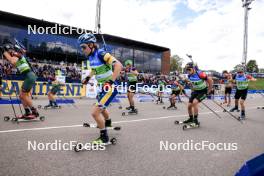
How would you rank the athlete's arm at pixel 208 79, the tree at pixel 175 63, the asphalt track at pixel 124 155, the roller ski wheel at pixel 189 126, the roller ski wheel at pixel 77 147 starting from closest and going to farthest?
the asphalt track at pixel 124 155 → the roller ski wheel at pixel 77 147 → the roller ski wheel at pixel 189 126 → the athlete's arm at pixel 208 79 → the tree at pixel 175 63

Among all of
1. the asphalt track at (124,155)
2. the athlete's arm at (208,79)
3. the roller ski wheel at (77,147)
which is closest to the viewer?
the asphalt track at (124,155)

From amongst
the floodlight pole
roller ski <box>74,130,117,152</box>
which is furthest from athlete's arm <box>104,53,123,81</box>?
the floodlight pole

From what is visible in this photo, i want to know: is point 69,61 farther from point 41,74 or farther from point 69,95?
point 69,95

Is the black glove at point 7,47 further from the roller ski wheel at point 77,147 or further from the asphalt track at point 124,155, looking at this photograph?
the roller ski wheel at point 77,147

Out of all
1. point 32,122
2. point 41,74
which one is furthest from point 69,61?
point 32,122

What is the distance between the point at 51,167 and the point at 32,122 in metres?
4.38

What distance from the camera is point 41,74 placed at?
25.8 metres

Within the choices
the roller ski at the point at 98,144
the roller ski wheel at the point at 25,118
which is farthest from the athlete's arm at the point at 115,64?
the roller ski wheel at the point at 25,118

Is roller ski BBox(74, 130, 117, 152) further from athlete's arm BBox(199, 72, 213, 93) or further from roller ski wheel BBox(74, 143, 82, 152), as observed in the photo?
athlete's arm BBox(199, 72, 213, 93)

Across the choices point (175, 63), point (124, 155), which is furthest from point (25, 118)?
point (175, 63)

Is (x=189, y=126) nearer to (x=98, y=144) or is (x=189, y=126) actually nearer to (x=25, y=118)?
(x=98, y=144)

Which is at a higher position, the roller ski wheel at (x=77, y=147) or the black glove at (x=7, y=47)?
the black glove at (x=7, y=47)

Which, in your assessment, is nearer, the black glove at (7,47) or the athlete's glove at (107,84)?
the athlete's glove at (107,84)

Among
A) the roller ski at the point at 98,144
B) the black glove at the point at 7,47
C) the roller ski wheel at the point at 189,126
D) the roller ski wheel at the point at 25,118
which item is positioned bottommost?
the roller ski wheel at the point at 189,126
